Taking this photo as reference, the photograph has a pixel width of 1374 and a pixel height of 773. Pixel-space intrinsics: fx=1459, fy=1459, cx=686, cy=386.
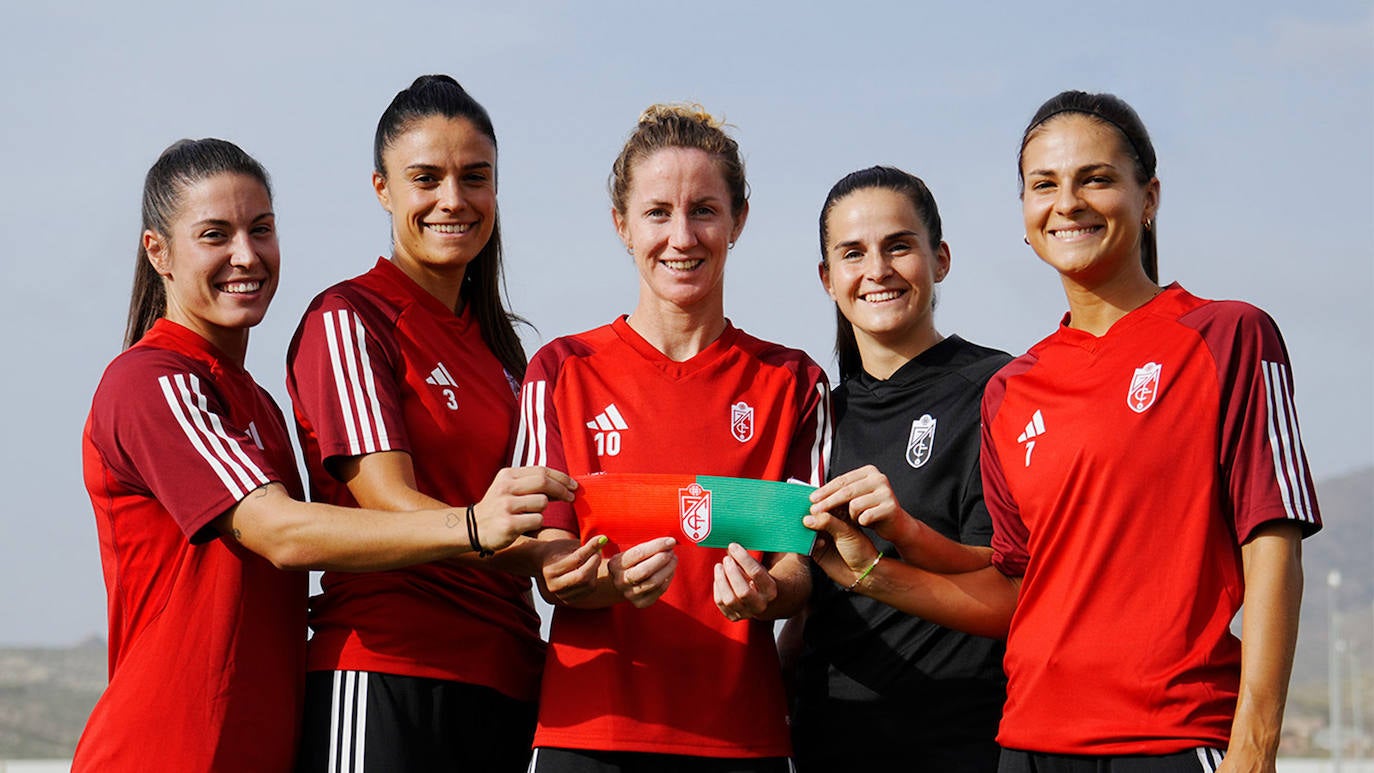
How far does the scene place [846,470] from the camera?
5.98 m

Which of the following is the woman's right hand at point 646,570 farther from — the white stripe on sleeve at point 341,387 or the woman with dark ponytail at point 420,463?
the white stripe on sleeve at point 341,387

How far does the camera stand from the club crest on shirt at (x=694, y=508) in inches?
199

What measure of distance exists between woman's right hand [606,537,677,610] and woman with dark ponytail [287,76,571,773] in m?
0.35

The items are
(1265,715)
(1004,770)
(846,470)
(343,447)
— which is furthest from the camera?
(846,470)

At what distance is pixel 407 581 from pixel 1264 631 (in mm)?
2970

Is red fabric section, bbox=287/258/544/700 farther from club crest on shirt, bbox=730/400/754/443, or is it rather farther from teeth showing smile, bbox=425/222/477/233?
club crest on shirt, bbox=730/400/754/443

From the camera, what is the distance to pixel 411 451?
5512 millimetres

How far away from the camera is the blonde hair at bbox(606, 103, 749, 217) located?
568 cm

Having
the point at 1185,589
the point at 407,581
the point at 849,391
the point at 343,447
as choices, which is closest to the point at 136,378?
the point at 343,447

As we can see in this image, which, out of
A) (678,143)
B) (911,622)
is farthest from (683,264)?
(911,622)

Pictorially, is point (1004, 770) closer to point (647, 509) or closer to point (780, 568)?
point (780, 568)

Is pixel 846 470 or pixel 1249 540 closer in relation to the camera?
pixel 1249 540

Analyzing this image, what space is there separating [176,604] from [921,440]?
115 inches

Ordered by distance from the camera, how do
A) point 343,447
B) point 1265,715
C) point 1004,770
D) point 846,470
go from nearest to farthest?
point 1265,715
point 1004,770
point 343,447
point 846,470
